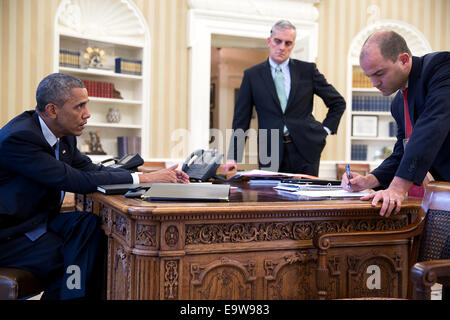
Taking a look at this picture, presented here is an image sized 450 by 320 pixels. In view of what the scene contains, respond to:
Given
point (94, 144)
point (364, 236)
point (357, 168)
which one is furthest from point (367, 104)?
point (364, 236)

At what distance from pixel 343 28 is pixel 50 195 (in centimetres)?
544

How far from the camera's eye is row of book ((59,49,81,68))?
5.27 metres

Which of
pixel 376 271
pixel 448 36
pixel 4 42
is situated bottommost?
pixel 376 271

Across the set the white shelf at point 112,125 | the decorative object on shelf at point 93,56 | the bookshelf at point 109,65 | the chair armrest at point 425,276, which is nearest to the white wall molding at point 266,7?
the bookshelf at point 109,65

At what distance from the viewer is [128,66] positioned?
5582mm

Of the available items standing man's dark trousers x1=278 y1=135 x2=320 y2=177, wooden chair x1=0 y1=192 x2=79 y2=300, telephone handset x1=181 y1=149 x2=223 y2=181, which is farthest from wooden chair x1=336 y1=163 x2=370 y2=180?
wooden chair x1=0 y1=192 x2=79 y2=300

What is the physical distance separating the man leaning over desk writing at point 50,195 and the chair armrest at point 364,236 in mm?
769

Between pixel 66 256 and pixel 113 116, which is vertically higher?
pixel 113 116

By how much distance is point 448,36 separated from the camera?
6.79 meters

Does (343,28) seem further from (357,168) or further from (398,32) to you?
(357,168)

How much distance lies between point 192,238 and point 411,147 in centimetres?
81

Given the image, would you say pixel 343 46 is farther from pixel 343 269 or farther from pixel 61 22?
pixel 343 269

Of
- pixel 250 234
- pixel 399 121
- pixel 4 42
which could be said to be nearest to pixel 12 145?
pixel 250 234

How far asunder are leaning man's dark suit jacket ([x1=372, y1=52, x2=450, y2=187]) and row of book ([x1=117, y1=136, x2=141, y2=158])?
4.12 metres
